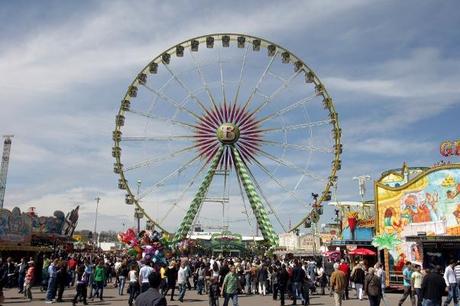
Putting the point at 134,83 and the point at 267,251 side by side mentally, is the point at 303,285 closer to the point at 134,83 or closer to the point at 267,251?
the point at 267,251

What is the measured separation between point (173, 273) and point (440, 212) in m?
12.5

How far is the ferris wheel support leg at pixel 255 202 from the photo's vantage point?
114 feet

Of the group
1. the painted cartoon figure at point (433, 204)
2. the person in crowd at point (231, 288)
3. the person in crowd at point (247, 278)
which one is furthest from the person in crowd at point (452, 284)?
the painted cartoon figure at point (433, 204)

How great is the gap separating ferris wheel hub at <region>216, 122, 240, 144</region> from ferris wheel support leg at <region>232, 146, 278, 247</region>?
3.13 feet

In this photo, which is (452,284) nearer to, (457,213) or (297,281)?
(297,281)

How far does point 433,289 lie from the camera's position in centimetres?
945

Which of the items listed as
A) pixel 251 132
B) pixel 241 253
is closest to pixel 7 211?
pixel 251 132

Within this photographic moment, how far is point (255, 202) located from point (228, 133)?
5187 mm

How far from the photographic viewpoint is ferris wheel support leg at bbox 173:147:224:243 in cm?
3446

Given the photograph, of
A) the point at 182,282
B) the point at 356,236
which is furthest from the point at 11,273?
the point at 356,236

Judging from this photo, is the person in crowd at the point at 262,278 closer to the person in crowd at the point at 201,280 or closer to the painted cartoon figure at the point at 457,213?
the person in crowd at the point at 201,280

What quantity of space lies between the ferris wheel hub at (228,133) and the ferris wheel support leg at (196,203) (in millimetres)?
957

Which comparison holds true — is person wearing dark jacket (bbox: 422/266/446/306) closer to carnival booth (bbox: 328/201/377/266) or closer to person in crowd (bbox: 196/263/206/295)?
person in crowd (bbox: 196/263/206/295)

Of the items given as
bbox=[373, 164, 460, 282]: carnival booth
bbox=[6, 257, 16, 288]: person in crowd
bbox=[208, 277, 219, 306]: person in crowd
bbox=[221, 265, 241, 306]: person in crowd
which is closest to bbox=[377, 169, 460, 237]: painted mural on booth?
bbox=[373, 164, 460, 282]: carnival booth
